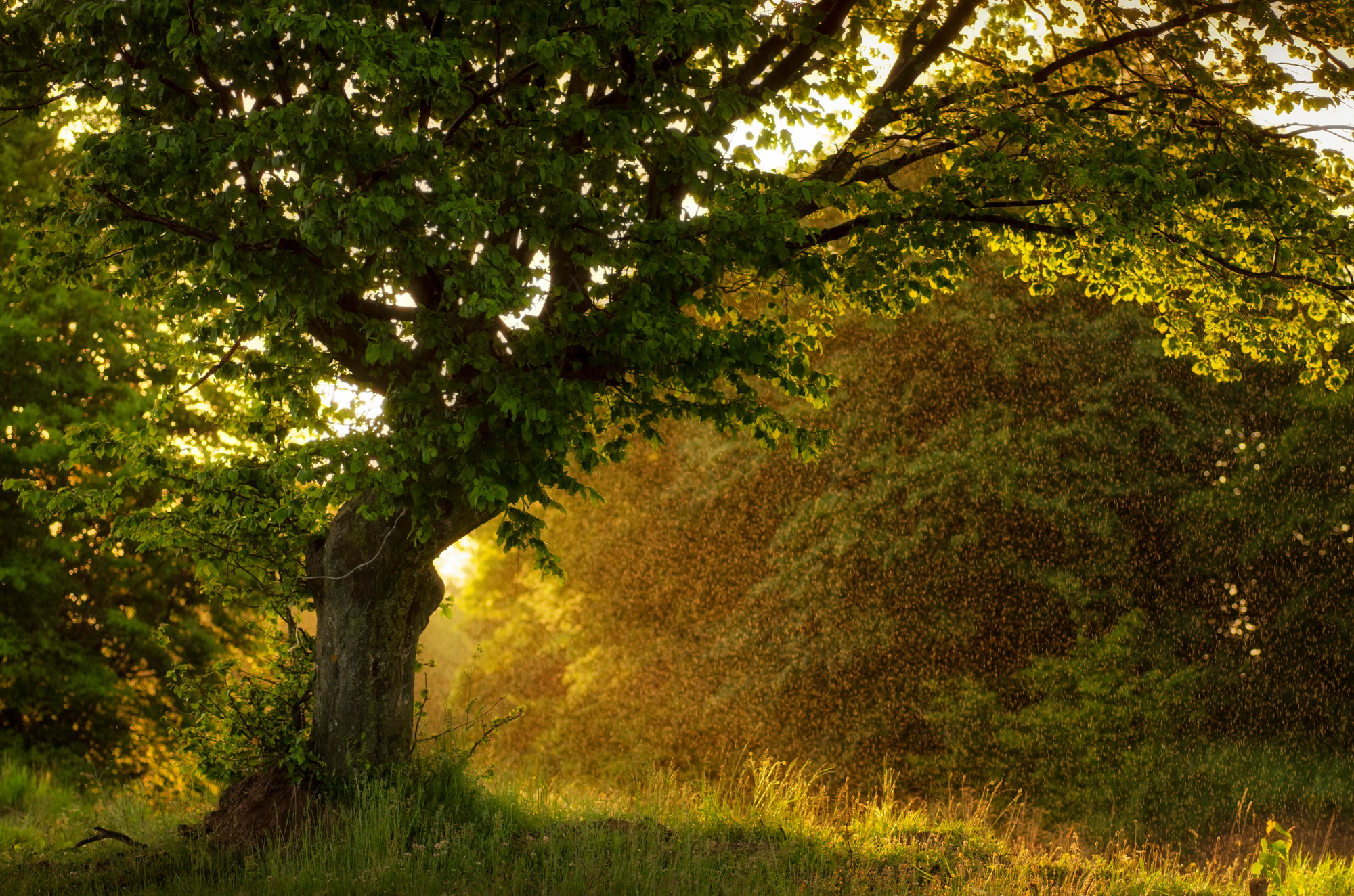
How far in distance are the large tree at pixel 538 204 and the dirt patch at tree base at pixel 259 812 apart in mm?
493

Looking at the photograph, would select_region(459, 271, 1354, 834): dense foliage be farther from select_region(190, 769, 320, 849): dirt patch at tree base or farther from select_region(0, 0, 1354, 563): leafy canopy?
select_region(190, 769, 320, 849): dirt patch at tree base

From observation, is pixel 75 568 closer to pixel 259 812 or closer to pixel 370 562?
pixel 259 812

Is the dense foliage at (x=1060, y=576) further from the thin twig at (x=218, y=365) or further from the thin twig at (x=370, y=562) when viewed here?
the thin twig at (x=218, y=365)

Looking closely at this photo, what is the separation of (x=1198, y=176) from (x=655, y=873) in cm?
747

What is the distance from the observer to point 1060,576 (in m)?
18.8

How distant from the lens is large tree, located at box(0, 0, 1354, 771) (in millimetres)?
6832

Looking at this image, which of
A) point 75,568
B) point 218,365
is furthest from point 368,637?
point 75,568

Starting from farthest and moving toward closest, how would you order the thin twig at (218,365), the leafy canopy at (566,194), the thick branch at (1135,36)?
the thick branch at (1135,36) → the thin twig at (218,365) → the leafy canopy at (566,194)

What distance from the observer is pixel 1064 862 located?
337 inches

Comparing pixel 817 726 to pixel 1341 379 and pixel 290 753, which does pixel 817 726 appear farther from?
pixel 290 753

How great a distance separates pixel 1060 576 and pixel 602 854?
13.7m

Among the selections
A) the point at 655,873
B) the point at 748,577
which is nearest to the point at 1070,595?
the point at 748,577

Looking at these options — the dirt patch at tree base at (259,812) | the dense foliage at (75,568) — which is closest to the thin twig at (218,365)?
the dirt patch at tree base at (259,812)

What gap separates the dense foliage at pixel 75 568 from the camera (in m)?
18.4
